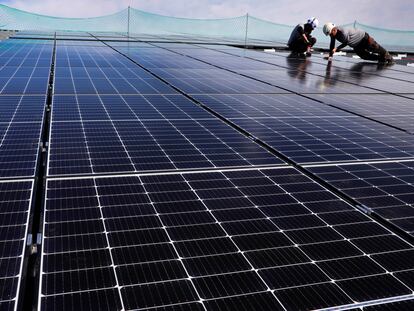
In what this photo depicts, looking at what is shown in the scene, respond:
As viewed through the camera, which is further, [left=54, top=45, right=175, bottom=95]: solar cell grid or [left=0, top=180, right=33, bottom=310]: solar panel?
[left=54, top=45, right=175, bottom=95]: solar cell grid

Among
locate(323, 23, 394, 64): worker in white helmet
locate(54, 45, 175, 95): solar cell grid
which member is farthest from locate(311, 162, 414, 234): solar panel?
locate(323, 23, 394, 64): worker in white helmet

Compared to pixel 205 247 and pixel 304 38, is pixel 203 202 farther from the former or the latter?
pixel 304 38

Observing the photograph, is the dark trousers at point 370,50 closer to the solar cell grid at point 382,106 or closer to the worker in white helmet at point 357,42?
the worker in white helmet at point 357,42

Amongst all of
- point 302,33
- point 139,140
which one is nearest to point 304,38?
point 302,33

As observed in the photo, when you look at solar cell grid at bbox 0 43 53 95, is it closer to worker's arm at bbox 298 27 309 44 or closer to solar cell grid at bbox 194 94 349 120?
solar cell grid at bbox 194 94 349 120

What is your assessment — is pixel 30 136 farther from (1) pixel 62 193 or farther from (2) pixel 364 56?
(2) pixel 364 56

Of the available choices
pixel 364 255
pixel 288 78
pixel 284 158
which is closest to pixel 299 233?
pixel 364 255

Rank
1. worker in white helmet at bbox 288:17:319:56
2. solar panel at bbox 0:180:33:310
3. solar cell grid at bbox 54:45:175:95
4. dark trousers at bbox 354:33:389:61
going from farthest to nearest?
worker in white helmet at bbox 288:17:319:56 → dark trousers at bbox 354:33:389:61 → solar cell grid at bbox 54:45:175:95 → solar panel at bbox 0:180:33:310
